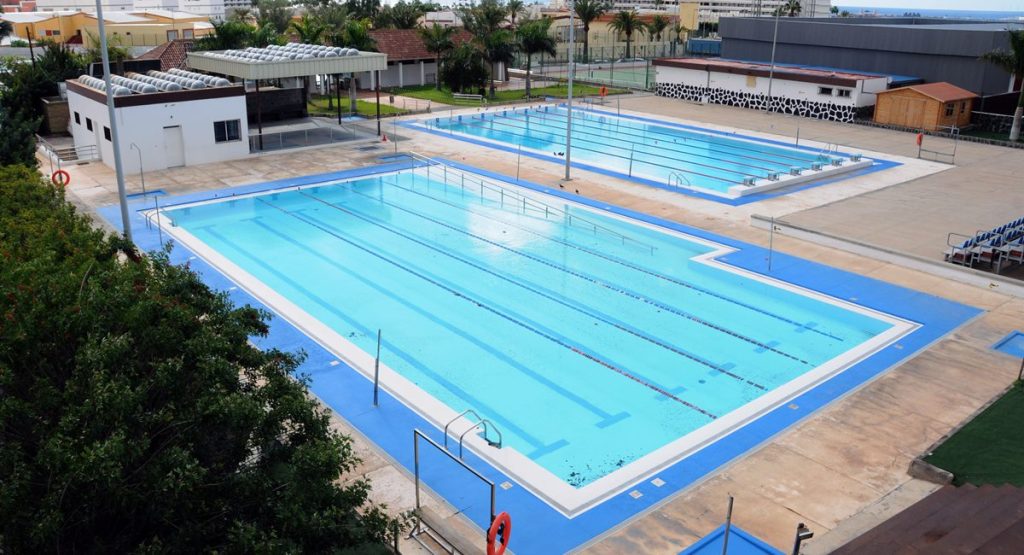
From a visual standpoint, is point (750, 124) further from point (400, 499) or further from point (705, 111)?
point (400, 499)

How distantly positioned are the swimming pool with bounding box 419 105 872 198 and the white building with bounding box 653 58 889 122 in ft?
24.6

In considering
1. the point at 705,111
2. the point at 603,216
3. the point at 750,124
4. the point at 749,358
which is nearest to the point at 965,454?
the point at 749,358

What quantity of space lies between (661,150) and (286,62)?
15.8 metres

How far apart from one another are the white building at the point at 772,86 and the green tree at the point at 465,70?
10801 millimetres

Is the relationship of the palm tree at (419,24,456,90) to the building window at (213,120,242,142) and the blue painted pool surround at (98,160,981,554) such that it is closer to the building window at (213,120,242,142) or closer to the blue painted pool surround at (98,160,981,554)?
the building window at (213,120,242,142)

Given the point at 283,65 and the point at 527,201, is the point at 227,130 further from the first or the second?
the point at 527,201

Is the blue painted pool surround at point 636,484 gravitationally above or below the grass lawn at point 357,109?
below

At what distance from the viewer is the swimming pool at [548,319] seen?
13289 mm

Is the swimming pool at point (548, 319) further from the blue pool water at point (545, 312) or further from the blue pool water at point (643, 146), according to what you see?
the blue pool water at point (643, 146)

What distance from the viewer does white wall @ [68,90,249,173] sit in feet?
92.6

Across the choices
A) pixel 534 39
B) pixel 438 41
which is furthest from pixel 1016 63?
pixel 438 41

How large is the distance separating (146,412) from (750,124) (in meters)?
38.5

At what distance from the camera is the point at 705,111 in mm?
45531

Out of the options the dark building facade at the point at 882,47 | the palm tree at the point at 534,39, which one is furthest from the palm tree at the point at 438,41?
the dark building facade at the point at 882,47
